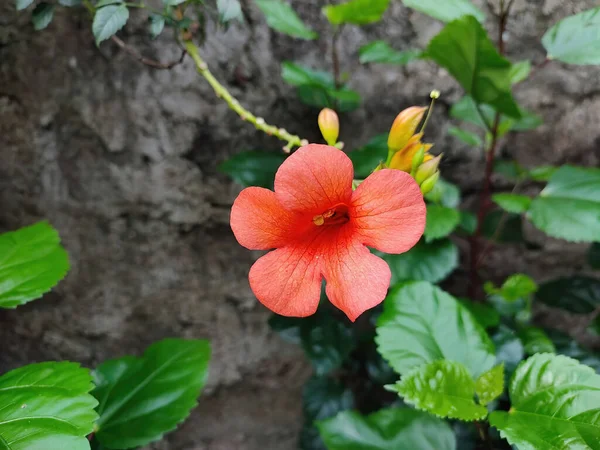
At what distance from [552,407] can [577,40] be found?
68 cm

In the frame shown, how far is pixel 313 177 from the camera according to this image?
0.56 m

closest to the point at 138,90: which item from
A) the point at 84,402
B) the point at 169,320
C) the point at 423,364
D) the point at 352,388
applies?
the point at 169,320

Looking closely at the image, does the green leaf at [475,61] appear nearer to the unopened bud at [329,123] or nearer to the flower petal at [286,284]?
the unopened bud at [329,123]

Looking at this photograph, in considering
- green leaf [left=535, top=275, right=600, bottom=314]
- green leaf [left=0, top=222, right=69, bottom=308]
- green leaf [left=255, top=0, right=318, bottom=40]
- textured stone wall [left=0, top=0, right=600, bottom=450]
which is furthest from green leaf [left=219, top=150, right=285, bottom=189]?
green leaf [left=535, top=275, right=600, bottom=314]

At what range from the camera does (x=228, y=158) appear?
3.60 feet

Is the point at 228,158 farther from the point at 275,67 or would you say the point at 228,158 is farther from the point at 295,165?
the point at 295,165

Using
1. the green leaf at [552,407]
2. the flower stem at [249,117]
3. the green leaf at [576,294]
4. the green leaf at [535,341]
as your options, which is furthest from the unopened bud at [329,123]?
the green leaf at [576,294]

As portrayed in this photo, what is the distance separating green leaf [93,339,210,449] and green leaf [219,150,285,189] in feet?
1.18

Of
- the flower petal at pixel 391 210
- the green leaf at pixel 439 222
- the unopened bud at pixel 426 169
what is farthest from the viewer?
the green leaf at pixel 439 222

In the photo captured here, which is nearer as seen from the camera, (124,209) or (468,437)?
(468,437)

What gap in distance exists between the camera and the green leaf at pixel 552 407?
59 centimetres

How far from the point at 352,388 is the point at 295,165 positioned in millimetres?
958

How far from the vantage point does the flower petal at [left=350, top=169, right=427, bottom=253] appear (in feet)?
1.74

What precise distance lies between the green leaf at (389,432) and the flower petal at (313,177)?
475mm
